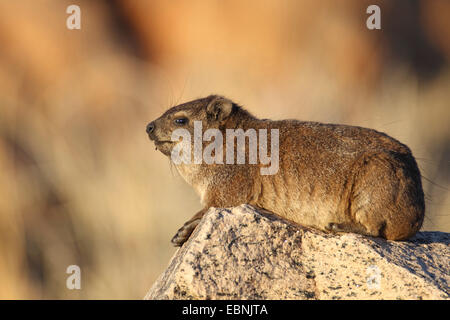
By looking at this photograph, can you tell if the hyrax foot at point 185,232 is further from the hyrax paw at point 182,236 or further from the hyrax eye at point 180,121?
the hyrax eye at point 180,121

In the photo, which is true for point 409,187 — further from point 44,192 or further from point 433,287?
point 44,192

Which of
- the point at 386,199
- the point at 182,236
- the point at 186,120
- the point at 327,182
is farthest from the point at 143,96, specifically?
the point at 386,199

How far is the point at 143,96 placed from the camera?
593 inches

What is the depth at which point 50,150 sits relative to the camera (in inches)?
575

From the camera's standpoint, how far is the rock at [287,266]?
223 inches

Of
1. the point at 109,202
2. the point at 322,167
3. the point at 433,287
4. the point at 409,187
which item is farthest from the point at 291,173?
the point at 109,202

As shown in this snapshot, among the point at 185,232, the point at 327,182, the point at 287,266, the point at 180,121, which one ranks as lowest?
the point at 287,266

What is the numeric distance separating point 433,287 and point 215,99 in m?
3.77

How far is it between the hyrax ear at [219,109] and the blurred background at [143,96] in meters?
5.82

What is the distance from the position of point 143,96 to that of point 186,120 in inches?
281

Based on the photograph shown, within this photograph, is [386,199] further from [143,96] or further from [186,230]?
[143,96]

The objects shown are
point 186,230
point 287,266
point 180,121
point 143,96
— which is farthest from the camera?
point 143,96

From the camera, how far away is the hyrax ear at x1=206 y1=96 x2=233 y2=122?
26.7 ft

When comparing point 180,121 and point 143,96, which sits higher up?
point 143,96
